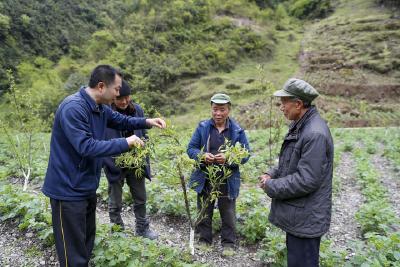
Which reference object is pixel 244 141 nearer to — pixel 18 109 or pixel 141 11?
pixel 18 109

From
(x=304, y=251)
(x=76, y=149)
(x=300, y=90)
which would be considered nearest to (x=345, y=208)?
(x=304, y=251)

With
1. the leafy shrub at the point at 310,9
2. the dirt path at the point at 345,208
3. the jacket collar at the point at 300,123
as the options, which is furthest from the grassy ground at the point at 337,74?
the jacket collar at the point at 300,123

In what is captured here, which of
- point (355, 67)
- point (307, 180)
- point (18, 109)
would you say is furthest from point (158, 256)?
point (355, 67)

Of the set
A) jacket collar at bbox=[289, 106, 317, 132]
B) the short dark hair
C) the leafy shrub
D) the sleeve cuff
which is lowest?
the sleeve cuff

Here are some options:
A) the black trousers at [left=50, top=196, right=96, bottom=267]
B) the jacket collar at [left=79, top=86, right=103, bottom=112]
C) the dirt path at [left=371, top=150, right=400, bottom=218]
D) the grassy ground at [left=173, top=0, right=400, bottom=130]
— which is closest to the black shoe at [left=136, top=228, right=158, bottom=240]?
the black trousers at [left=50, top=196, right=96, bottom=267]

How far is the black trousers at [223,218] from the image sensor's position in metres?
5.50

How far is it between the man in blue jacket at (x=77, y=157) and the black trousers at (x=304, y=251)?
6.77 ft

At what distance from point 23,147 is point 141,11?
47.5 meters

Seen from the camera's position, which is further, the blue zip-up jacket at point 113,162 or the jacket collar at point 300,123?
the blue zip-up jacket at point 113,162

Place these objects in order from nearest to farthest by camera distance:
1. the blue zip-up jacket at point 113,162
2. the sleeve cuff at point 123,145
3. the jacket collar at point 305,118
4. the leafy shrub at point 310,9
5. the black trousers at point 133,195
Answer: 1. the sleeve cuff at point 123,145
2. the jacket collar at point 305,118
3. the blue zip-up jacket at point 113,162
4. the black trousers at point 133,195
5. the leafy shrub at point 310,9

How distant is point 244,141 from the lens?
5461 mm

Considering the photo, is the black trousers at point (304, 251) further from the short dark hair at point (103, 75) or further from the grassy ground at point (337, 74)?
the grassy ground at point (337, 74)

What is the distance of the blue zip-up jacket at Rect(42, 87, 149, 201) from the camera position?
3602 mm

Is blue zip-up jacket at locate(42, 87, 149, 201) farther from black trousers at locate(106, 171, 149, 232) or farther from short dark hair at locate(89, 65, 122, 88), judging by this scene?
black trousers at locate(106, 171, 149, 232)
